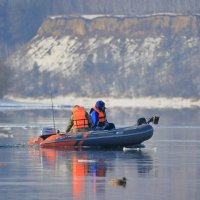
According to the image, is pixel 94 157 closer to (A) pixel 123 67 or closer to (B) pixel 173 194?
(B) pixel 173 194

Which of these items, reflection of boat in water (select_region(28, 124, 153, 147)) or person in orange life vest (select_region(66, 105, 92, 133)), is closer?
reflection of boat in water (select_region(28, 124, 153, 147))

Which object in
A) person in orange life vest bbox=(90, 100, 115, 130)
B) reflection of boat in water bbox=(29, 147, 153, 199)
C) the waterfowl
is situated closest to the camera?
reflection of boat in water bbox=(29, 147, 153, 199)

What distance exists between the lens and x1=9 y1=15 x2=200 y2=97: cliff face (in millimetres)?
142375

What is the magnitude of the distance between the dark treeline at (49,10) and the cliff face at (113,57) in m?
4.97

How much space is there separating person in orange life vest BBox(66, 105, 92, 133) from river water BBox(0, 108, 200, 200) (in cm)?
118

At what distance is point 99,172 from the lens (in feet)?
87.0

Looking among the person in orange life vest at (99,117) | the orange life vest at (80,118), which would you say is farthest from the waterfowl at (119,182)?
the person in orange life vest at (99,117)

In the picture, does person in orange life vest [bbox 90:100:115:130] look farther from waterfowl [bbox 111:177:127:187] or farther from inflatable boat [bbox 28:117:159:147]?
waterfowl [bbox 111:177:127:187]

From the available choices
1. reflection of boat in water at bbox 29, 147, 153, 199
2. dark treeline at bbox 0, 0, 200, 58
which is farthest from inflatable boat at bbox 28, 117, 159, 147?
dark treeline at bbox 0, 0, 200, 58

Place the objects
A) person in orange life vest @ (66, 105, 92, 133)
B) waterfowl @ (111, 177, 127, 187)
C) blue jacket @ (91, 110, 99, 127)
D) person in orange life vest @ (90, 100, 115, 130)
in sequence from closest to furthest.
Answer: waterfowl @ (111, 177, 127, 187)
person in orange life vest @ (66, 105, 92, 133)
person in orange life vest @ (90, 100, 115, 130)
blue jacket @ (91, 110, 99, 127)

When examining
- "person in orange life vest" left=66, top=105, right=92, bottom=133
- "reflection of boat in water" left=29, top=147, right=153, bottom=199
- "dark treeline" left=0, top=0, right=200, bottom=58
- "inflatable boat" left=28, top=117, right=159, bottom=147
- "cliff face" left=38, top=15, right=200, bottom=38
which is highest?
"dark treeline" left=0, top=0, right=200, bottom=58

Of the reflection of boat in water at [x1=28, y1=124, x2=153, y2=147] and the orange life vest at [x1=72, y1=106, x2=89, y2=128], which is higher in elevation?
the orange life vest at [x1=72, y1=106, x2=89, y2=128]

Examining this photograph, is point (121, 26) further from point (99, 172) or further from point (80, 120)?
point (99, 172)

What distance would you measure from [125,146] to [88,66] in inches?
Answer: 4637
